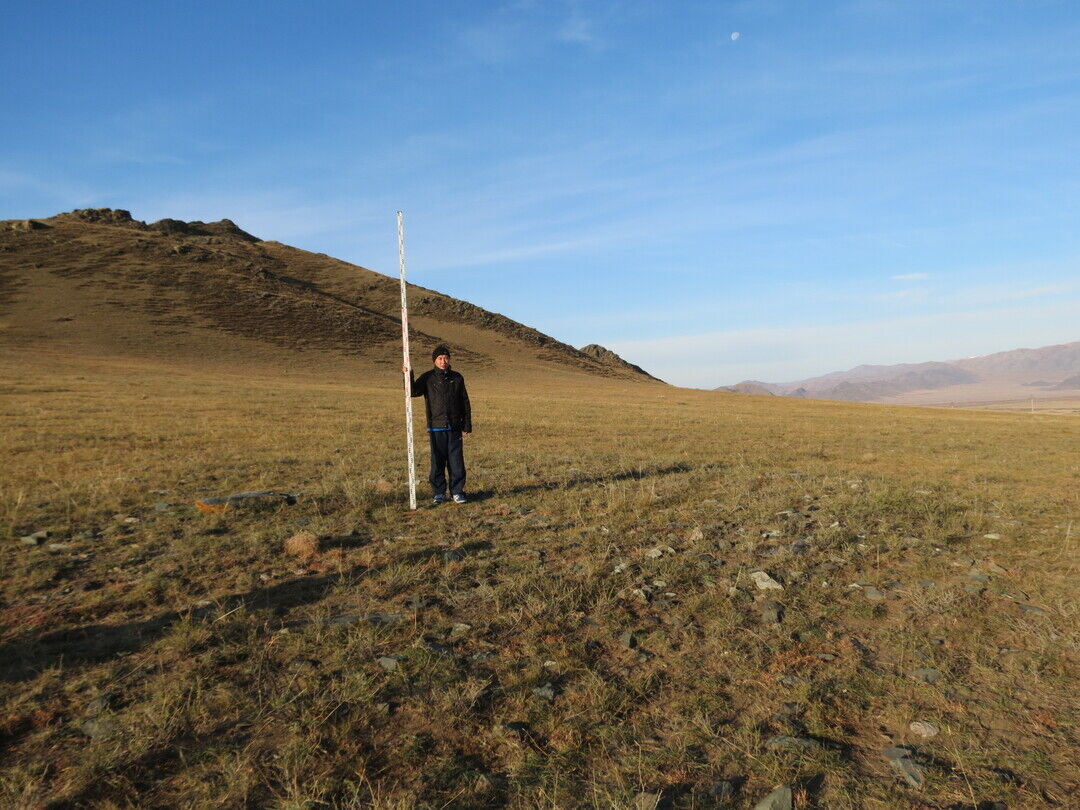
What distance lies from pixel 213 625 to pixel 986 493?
12.7m

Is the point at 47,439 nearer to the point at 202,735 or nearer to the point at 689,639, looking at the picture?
the point at 202,735

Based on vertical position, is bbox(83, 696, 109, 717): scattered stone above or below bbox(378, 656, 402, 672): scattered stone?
above

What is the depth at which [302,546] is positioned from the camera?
7.05 metres

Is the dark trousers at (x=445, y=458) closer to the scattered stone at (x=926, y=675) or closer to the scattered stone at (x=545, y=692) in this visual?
the scattered stone at (x=545, y=692)

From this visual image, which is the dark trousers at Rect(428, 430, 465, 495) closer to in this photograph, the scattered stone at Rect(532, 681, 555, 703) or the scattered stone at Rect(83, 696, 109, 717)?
the scattered stone at Rect(532, 681, 555, 703)

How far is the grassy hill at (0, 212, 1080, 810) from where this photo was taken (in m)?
3.40

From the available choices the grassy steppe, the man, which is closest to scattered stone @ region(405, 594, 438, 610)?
the grassy steppe

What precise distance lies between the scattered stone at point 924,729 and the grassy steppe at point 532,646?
0.06 m

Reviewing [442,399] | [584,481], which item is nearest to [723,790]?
[442,399]

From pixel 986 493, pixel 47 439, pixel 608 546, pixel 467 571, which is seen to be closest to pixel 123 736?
pixel 467 571

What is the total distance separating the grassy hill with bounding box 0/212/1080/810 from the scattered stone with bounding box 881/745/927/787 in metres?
0.02

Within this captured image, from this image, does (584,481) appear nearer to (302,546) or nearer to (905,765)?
(302,546)

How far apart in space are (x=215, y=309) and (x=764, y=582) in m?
84.9

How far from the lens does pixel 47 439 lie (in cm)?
1509
